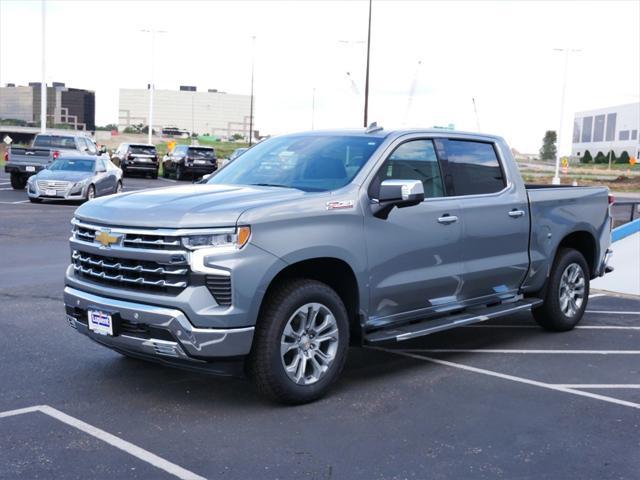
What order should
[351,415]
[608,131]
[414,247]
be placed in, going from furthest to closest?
[608,131] < [414,247] < [351,415]

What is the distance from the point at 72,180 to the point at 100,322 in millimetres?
17327

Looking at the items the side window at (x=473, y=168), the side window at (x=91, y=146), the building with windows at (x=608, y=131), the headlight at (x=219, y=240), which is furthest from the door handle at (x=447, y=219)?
the building with windows at (x=608, y=131)

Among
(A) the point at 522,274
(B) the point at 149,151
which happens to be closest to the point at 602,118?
(B) the point at 149,151

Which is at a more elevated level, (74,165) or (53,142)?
(53,142)

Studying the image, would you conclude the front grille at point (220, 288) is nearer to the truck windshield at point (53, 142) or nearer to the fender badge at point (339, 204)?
the fender badge at point (339, 204)

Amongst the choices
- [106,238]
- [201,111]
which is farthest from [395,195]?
[201,111]

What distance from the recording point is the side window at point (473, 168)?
7047mm

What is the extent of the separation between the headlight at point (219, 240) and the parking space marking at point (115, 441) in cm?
126

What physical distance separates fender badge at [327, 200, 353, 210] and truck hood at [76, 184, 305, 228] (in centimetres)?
22

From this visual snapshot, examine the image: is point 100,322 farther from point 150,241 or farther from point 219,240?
point 219,240

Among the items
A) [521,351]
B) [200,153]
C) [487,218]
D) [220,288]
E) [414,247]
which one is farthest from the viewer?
[200,153]

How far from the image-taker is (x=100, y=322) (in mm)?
5484

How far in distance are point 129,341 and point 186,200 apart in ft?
3.37

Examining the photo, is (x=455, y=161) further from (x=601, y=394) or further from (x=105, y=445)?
(x=105, y=445)
